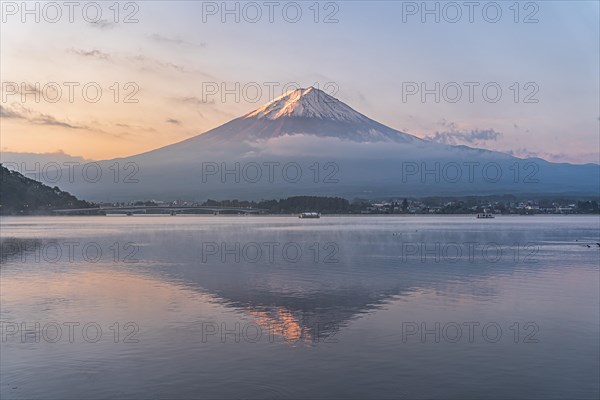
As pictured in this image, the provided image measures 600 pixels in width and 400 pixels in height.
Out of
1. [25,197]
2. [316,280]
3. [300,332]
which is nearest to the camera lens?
[300,332]

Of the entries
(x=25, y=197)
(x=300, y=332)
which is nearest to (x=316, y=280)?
(x=300, y=332)

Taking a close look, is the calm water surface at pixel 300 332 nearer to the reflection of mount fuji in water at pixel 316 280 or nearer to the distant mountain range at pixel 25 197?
the reflection of mount fuji in water at pixel 316 280

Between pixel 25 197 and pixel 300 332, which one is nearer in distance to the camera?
pixel 300 332

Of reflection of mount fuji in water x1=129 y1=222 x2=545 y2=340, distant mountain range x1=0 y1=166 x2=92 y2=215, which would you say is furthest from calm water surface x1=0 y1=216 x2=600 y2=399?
distant mountain range x1=0 y1=166 x2=92 y2=215

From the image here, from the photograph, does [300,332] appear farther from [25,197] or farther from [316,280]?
[25,197]

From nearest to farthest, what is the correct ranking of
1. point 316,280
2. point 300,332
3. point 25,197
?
point 300,332
point 316,280
point 25,197

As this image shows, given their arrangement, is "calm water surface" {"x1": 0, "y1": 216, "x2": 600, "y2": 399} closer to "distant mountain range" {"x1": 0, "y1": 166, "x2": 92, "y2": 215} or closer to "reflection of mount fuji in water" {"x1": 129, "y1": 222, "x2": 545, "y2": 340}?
"reflection of mount fuji in water" {"x1": 129, "y1": 222, "x2": 545, "y2": 340}

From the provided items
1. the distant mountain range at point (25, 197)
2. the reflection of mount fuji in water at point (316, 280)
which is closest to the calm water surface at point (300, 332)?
the reflection of mount fuji in water at point (316, 280)

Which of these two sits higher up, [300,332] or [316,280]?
[316,280]

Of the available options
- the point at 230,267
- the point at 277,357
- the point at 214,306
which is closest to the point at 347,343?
the point at 277,357
